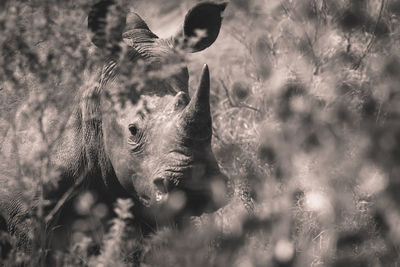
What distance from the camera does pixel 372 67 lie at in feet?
14.6

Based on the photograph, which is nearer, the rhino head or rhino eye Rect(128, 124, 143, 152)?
the rhino head

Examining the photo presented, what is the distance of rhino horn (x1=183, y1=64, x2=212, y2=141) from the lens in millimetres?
3664

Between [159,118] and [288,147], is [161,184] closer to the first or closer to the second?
[159,118]

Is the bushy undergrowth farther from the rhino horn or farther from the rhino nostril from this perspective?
the rhino horn

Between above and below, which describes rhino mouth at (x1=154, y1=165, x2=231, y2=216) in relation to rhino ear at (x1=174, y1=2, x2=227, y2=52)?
below

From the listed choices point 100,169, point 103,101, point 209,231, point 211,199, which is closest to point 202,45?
point 103,101

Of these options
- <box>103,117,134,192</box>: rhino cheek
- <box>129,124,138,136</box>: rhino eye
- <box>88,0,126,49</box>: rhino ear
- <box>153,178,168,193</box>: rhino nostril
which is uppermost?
<box>88,0,126,49</box>: rhino ear

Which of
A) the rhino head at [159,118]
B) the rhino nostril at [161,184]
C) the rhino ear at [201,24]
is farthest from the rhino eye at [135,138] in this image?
the rhino ear at [201,24]

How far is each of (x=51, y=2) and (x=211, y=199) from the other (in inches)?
57.7

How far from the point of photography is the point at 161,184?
3.85 meters

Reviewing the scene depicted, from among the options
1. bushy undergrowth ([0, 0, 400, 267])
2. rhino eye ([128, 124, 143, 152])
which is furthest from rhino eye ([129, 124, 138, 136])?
bushy undergrowth ([0, 0, 400, 267])

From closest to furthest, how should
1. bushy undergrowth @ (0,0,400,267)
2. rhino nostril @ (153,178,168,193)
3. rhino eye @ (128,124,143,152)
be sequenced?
bushy undergrowth @ (0,0,400,267) → rhino nostril @ (153,178,168,193) → rhino eye @ (128,124,143,152)

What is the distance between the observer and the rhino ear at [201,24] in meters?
4.55

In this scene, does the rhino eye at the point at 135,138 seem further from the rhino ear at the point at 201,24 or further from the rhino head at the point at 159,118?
the rhino ear at the point at 201,24
